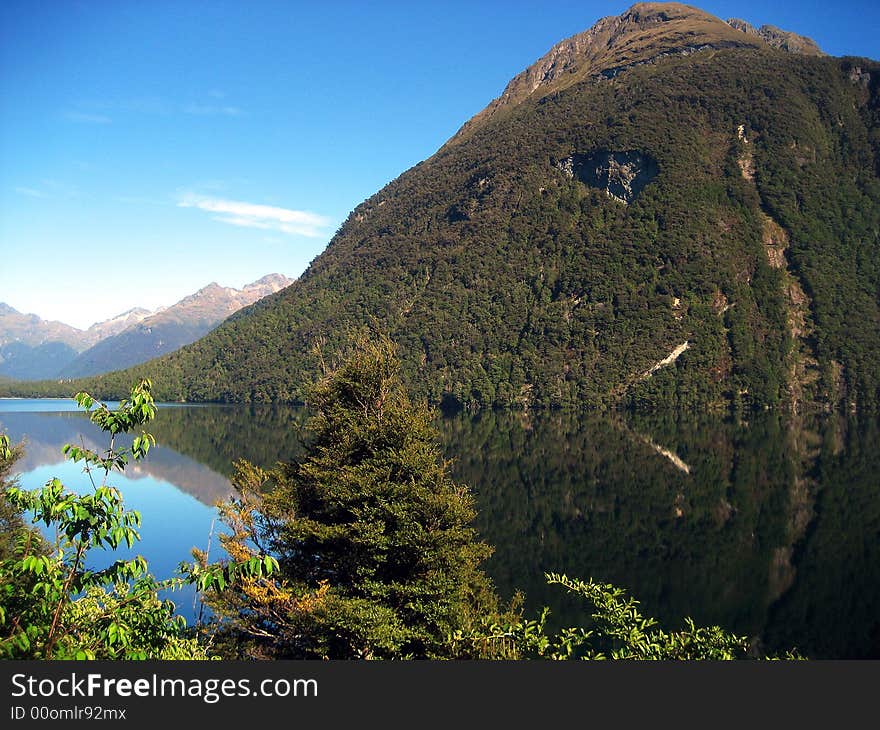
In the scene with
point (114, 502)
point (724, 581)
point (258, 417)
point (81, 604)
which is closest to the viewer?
point (114, 502)

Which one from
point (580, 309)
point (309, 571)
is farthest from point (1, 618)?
point (580, 309)

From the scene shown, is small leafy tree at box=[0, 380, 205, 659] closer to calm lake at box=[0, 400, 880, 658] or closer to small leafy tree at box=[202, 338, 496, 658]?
calm lake at box=[0, 400, 880, 658]

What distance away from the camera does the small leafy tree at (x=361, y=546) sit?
15227 millimetres

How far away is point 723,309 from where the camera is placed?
625 feet

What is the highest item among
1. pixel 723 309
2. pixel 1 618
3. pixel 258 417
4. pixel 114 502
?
pixel 723 309

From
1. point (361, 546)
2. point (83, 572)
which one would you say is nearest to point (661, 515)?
point (361, 546)

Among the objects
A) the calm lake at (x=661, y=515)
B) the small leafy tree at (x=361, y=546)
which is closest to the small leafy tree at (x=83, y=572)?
the calm lake at (x=661, y=515)

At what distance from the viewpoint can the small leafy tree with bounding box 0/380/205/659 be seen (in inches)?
250

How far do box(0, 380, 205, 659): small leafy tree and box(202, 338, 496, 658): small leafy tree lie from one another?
24.8 ft

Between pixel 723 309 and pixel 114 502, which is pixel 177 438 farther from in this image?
pixel 723 309

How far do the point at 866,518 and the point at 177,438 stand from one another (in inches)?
3214

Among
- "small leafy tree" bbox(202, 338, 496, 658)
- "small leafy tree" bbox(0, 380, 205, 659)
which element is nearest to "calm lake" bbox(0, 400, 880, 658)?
"small leafy tree" bbox(202, 338, 496, 658)

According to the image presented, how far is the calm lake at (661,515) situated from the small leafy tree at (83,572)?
6512mm

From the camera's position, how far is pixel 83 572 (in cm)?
702
